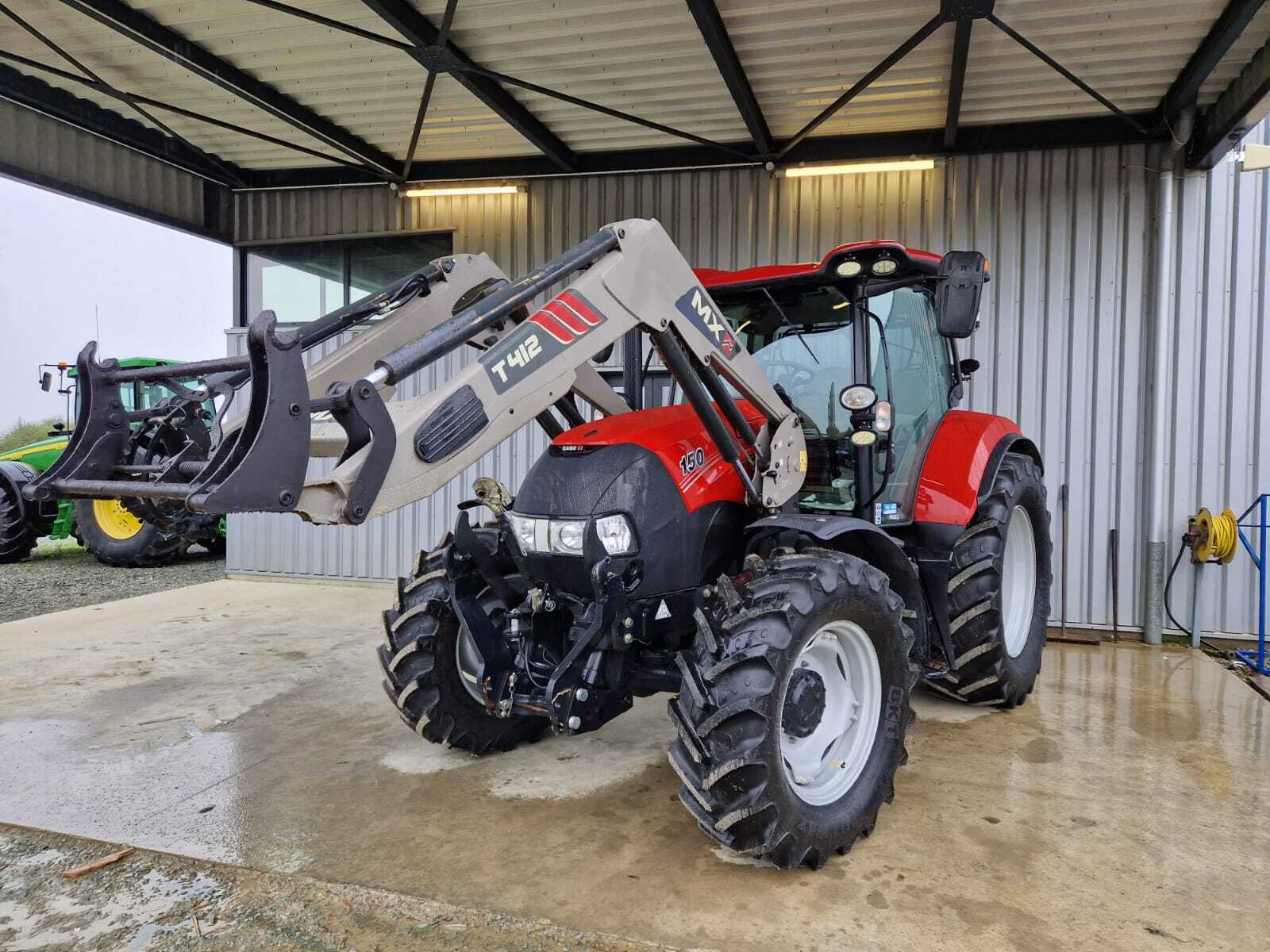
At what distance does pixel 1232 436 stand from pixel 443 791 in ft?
19.6

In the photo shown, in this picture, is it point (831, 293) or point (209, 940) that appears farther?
point (831, 293)

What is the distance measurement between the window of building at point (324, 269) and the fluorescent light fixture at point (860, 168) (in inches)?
131

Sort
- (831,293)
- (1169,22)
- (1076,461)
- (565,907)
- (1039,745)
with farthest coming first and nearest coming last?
(1076,461) → (1169,22) → (1039,745) → (831,293) → (565,907)

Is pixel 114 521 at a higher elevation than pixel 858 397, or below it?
below

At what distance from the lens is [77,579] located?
941 centimetres

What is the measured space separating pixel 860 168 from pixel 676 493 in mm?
4837

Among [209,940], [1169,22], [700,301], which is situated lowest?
[209,940]

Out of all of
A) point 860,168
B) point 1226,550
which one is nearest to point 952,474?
point 1226,550

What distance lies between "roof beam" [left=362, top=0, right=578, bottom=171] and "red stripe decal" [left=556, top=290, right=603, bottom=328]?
3.52m

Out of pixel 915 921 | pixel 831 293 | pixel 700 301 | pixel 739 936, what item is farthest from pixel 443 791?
pixel 831 293

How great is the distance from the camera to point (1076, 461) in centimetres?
663

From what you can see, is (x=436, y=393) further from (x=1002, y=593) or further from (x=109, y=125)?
(x=109, y=125)

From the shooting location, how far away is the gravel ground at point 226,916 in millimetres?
2479

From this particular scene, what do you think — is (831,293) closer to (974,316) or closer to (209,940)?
(974,316)
